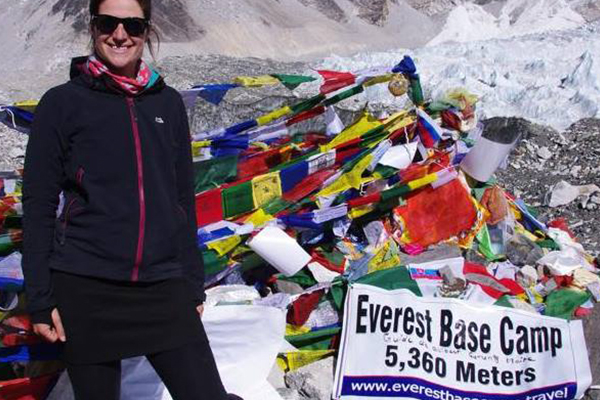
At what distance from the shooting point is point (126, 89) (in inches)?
65.1

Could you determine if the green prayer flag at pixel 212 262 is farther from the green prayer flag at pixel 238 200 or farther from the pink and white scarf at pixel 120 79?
the pink and white scarf at pixel 120 79

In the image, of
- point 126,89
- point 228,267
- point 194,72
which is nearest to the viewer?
point 126,89

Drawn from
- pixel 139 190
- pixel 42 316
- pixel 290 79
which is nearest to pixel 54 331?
pixel 42 316

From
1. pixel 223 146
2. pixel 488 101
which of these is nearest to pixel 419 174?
pixel 223 146

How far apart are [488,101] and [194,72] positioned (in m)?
6.51

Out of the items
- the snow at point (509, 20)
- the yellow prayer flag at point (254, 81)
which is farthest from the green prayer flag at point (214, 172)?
the snow at point (509, 20)

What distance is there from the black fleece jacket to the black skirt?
0.04m

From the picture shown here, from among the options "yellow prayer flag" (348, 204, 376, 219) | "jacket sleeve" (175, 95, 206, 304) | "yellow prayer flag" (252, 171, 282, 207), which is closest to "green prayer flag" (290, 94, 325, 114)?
"yellow prayer flag" (252, 171, 282, 207)

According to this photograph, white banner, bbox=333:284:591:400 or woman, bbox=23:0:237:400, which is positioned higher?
woman, bbox=23:0:237:400

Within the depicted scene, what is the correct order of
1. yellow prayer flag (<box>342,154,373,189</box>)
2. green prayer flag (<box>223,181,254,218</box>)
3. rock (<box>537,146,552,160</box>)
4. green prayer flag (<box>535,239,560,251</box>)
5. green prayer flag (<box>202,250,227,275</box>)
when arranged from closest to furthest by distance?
green prayer flag (<box>202,250,227,275</box>), green prayer flag (<box>223,181,254,218</box>), yellow prayer flag (<box>342,154,373,189</box>), green prayer flag (<box>535,239,560,251</box>), rock (<box>537,146,552,160</box>)

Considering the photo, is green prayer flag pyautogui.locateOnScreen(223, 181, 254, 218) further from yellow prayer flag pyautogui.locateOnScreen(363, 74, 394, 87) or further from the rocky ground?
the rocky ground

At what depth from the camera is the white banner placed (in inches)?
115

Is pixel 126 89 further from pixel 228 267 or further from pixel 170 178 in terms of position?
pixel 228 267

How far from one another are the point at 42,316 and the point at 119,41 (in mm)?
683
